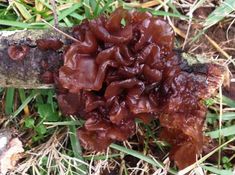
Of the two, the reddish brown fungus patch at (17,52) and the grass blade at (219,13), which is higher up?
the grass blade at (219,13)

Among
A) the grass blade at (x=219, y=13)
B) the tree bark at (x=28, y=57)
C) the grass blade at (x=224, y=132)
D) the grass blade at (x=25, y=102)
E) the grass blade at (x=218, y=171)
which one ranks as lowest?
the grass blade at (x=218, y=171)

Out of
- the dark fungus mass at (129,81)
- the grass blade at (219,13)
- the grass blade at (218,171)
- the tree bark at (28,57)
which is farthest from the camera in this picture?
the grass blade at (219,13)

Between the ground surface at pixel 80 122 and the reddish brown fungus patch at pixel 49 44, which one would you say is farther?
the ground surface at pixel 80 122

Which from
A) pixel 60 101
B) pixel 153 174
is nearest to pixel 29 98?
pixel 60 101

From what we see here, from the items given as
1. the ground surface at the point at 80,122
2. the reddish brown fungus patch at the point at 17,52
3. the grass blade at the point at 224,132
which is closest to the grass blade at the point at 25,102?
the ground surface at the point at 80,122

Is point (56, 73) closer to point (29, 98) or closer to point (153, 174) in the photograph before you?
point (29, 98)

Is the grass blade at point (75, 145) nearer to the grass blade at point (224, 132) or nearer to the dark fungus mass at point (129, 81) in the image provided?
the dark fungus mass at point (129, 81)
